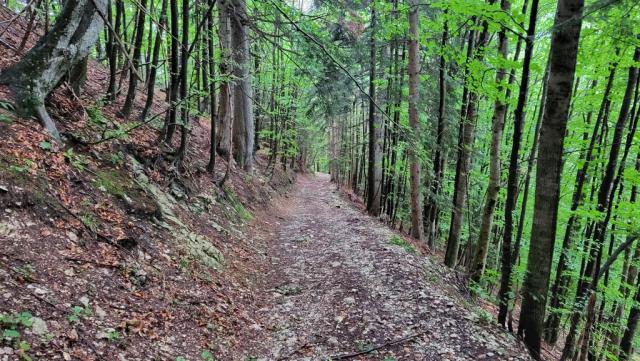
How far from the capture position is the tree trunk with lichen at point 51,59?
195 inches

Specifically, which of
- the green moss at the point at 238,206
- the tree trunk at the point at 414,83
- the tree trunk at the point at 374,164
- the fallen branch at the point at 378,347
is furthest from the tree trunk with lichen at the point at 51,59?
the tree trunk at the point at 374,164

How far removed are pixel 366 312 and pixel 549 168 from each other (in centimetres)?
339

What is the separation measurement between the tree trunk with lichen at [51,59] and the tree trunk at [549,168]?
6185mm

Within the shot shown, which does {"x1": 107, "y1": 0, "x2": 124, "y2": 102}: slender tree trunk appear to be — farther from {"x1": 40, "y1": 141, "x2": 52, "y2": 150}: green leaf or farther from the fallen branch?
the fallen branch

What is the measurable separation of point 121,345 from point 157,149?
5068 mm

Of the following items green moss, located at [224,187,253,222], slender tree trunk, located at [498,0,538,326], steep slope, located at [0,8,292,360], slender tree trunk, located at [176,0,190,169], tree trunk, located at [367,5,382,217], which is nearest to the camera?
steep slope, located at [0,8,292,360]

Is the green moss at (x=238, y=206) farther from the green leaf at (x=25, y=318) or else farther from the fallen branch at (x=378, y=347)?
the green leaf at (x=25, y=318)

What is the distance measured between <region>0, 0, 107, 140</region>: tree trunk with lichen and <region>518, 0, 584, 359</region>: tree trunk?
6.18m

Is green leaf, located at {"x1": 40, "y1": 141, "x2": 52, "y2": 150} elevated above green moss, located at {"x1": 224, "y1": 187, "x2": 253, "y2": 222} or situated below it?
above

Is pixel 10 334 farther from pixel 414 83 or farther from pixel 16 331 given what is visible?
pixel 414 83

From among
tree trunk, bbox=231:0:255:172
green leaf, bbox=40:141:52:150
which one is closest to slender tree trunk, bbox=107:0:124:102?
green leaf, bbox=40:141:52:150

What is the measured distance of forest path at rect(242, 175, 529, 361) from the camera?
4816 mm

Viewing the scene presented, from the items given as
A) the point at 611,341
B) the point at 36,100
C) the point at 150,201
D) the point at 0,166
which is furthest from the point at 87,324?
the point at 611,341

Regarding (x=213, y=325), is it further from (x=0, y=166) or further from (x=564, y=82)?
(x=564, y=82)
